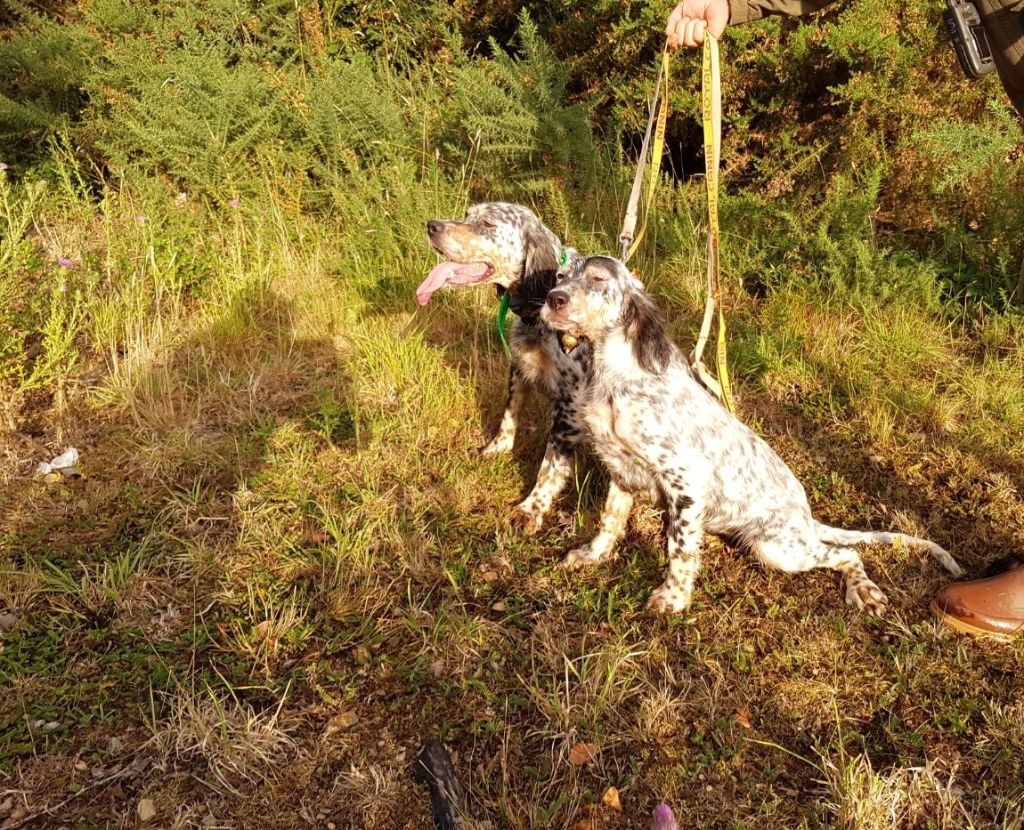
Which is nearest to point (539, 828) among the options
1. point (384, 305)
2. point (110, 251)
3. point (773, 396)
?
point (773, 396)

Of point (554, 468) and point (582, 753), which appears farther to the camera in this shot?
point (554, 468)

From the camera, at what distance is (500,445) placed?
3861 mm

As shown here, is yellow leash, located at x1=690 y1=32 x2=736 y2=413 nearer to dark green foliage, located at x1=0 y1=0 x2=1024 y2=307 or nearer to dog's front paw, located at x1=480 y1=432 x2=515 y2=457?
dog's front paw, located at x1=480 y1=432 x2=515 y2=457

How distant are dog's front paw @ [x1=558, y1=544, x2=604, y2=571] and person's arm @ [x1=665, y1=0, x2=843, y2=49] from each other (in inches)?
83.5

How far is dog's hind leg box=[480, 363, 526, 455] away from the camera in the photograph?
152 inches

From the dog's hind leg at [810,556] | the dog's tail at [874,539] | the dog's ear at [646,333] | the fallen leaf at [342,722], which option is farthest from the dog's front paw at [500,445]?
the fallen leaf at [342,722]

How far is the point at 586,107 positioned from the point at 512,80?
578 millimetres

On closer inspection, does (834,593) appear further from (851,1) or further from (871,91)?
(851,1)

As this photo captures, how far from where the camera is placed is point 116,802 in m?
2.17

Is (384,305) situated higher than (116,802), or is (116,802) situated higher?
(384,305)

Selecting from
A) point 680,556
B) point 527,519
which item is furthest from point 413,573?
point 680,556

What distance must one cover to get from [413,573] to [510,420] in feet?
3.64

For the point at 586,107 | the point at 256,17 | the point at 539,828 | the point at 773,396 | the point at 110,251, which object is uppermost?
the point at 256,17

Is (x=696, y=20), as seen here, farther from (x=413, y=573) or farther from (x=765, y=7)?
(x=413, y=573)
